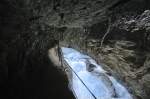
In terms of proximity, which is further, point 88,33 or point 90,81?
point 90,81

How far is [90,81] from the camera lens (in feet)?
19.7

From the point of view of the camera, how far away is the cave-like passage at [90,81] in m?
5.52

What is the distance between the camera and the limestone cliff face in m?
2.10

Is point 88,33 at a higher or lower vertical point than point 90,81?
higher

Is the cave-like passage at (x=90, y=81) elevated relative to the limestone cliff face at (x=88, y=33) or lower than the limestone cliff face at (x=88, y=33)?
lower

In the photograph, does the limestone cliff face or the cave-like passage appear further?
the cave-like passage

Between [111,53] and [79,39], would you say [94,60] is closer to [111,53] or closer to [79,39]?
[79,39]

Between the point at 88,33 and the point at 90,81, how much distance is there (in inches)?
47.3

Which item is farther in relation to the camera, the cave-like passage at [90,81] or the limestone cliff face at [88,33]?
the cave-like passage at [90,81]

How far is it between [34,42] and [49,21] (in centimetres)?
Answer: 42

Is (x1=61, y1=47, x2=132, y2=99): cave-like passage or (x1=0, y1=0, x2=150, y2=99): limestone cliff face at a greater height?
(x1=0, y1=0, x2=150, y2=99): limestone cliff face

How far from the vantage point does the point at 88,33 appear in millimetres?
5762

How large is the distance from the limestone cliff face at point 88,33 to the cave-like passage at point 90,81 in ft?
0.93

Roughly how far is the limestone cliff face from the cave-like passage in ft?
0.93
